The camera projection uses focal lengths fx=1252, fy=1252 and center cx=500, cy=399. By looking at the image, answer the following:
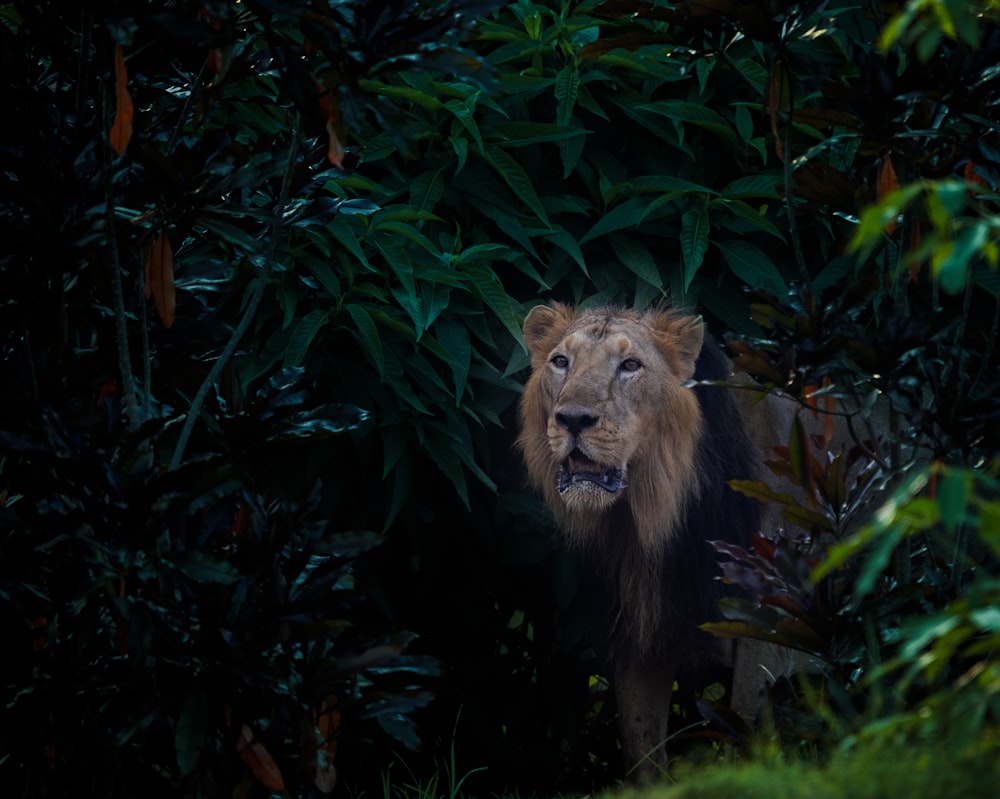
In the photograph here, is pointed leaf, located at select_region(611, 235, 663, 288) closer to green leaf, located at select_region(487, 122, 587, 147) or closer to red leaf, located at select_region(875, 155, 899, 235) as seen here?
green leaf, located at select_region(487, 122, 587, 147)

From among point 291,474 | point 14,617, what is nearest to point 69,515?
point 14,617

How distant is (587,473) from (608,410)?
0.63 feet

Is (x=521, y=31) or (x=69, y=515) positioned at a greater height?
(x=521, y=31)

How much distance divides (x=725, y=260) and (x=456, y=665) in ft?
5.69

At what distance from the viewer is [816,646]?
2.88m

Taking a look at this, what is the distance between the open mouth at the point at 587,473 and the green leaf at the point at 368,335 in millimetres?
645

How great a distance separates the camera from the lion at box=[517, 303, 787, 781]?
3791mm

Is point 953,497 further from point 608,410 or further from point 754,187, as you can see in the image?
point 754,187

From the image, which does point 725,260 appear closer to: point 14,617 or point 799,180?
point 799,180

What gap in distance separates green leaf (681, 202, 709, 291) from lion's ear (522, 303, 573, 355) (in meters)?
0.41

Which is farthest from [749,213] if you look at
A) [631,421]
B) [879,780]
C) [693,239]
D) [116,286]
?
[879,780]

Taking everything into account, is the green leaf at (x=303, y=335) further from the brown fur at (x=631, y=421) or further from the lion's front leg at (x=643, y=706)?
the lion's front leg at (x=643, y=706)

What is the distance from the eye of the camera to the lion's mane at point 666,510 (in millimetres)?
3873

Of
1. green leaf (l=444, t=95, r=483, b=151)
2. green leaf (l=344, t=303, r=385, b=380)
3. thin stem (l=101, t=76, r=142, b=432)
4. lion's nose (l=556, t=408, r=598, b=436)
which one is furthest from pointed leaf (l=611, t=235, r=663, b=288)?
thin stem (l=101, t=76, r=142, b=432)
